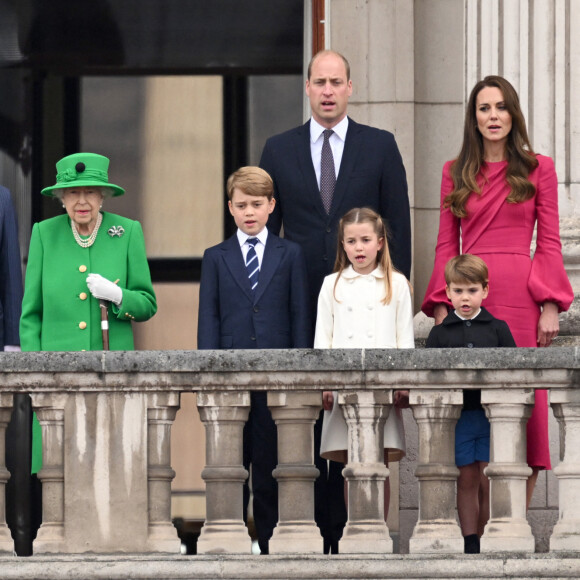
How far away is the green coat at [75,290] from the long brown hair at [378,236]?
2.97 feet

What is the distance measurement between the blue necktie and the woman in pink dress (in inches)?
30.3

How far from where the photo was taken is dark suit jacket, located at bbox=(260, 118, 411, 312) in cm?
786

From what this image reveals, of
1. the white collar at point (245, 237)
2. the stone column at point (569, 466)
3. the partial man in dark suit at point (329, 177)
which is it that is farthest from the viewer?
the partial man in dark suit at point (329, 177)

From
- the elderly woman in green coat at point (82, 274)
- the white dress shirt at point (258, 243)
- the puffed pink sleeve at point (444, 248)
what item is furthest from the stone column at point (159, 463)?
the puffed pink sleeve at point (444, 248)

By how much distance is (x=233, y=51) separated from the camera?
1091cm

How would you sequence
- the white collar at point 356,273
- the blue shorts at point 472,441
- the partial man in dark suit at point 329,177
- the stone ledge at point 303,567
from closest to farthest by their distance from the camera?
the stone ledge at point 303,567 < the blue shorts at point 472,441 < the white collar at point 356,273 < the partial man in dark suit at point 329,177

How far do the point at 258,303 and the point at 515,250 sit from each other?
1148mm

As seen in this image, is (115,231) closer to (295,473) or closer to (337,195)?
(337,195)

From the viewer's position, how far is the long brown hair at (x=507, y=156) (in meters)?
7.62

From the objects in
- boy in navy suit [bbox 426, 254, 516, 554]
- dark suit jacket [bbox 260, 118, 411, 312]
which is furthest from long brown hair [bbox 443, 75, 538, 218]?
boy in navy suit [bbox 426, 254, 516, 554]

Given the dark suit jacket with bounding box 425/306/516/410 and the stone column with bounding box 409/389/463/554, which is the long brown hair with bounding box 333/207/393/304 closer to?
the dark suit jacket with bounding box 425/306/516/410

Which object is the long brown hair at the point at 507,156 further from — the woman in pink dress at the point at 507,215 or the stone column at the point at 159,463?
the stone column at the point at 159,463

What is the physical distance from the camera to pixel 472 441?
7.33m

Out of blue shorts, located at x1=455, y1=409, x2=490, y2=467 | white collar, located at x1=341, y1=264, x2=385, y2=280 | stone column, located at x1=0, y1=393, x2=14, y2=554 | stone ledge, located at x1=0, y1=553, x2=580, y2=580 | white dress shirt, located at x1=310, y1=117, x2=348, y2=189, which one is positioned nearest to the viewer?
stone ledge, located at x1=0, y1=553, x2=580, y2=580
